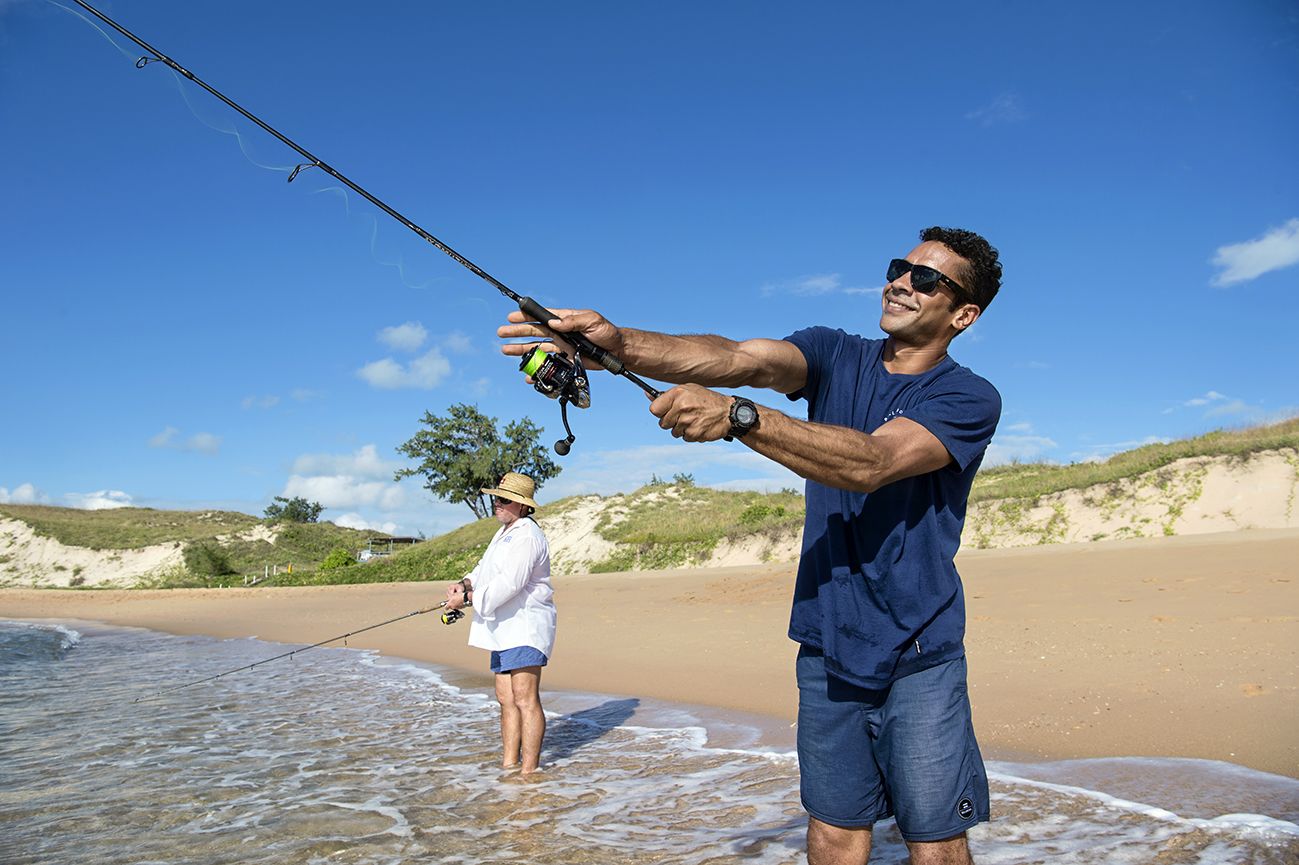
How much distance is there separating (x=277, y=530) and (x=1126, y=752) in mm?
50168

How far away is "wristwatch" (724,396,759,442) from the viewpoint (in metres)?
2.27

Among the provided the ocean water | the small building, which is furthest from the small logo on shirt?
the small building

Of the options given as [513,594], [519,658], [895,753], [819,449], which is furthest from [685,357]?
[519,658]

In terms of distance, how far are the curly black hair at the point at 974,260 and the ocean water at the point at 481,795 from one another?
99.5 inches

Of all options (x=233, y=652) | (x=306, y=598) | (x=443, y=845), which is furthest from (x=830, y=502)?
(x=306, y=598)

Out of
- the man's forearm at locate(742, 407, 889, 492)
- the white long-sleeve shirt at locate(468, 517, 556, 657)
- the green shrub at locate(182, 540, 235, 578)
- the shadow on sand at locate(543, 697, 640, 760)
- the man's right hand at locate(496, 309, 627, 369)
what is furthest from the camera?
the green shrub at locate(182, 540, 235, 578)

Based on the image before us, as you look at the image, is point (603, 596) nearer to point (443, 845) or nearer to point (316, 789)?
point (316, 789)

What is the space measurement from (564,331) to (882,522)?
41.6 inches

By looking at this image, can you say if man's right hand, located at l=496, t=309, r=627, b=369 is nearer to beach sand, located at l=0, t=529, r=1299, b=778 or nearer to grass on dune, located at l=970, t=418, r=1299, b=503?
beach sand, located at l=0, t=529, r=1299, b=778

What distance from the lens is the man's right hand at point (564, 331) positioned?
9.02 feet

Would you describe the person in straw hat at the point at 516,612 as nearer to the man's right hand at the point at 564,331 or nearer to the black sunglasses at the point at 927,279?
the man's right hand at the point at 564,331

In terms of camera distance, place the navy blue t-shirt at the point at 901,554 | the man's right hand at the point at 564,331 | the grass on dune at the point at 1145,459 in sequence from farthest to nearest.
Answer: the grass on dune at the point at 1145,459
the man's right hand at the point at 564,331
the navy blue t-shirt at the point at 901,554

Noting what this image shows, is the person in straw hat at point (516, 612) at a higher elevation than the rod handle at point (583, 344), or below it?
below

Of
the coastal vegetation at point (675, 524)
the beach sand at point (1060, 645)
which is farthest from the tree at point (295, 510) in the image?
the beach sand at point (1060, 645)
